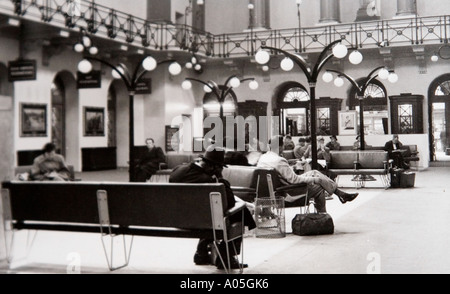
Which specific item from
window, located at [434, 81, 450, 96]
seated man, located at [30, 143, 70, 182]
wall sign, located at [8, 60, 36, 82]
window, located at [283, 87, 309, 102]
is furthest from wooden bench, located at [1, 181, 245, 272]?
window, located at [283, 87, 309, 102]

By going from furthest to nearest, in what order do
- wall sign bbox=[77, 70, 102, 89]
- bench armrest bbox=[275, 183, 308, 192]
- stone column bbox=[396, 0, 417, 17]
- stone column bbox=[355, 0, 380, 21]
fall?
stone column bbox=[355, 0, 380, 21]
stone column bbox=[396, 0, 417, 17]
wall sign bbox=[77, 70, 102, 89]
bench armrest bbox=[275, 183, 308, 192]

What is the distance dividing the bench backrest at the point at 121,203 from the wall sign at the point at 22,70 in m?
10.9

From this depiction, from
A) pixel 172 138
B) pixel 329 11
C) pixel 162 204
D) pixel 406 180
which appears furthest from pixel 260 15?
pixel 162 204

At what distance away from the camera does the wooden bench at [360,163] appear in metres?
13.9

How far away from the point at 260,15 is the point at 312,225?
19.4m

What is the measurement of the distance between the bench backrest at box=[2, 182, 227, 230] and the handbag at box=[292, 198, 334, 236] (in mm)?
2579

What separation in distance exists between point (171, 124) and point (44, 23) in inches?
338

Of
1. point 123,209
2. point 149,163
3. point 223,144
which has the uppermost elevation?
point 223,144

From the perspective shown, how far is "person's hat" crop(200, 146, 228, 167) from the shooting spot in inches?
214

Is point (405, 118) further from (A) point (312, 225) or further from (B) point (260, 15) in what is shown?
(A) point (312, 225)

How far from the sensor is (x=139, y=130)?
77.7 feet

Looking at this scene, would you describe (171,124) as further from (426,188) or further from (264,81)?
(426,188)

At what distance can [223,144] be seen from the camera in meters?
9.48

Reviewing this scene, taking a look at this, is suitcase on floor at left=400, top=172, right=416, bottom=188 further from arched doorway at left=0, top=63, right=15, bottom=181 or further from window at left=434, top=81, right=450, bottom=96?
arched doorway at left=0, top=63, right=15, bottom=181
